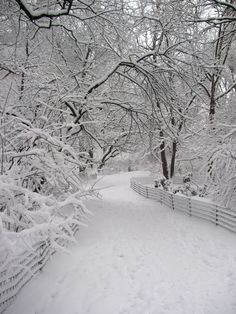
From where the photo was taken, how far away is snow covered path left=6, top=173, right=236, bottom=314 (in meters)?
5.51

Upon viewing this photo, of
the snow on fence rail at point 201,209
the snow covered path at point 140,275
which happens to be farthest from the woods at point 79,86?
the snow covered path at point 140,275

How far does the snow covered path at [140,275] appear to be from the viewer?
5508 mm

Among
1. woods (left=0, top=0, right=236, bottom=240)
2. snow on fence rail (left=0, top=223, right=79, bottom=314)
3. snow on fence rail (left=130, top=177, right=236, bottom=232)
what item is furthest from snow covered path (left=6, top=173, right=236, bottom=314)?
woods (left=0, top=0, right=236, bottom=240)

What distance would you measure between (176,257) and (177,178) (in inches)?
925

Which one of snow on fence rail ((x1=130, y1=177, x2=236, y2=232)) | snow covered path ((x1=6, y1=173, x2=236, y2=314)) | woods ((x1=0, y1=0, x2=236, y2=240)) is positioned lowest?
snow covered path ((x1=6, y1=173, x2=236, y2=314))

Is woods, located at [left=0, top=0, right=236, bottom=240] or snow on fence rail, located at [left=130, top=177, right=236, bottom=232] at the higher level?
→ woods, located at [left=0, top=0, right=236, bottom=240]

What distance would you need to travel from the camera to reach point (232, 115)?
13.9 metres

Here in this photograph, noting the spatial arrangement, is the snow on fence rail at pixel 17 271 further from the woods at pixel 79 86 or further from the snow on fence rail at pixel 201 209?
the snow on fence rail at pixel 201 209

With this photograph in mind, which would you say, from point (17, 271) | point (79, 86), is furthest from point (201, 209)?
point (17, 271)

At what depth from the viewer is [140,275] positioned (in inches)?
269

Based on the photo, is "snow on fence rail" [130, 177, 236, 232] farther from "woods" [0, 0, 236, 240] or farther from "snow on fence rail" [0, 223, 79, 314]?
"snow on fence rail" [0, 223, 79, 314]

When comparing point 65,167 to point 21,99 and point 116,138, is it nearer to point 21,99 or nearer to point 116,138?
point 21,99

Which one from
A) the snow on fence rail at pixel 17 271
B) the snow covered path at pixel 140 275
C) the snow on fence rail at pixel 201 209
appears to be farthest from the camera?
the snow on fence rail at pixel 201 209

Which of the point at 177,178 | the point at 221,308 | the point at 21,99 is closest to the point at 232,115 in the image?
the point at 21,99
